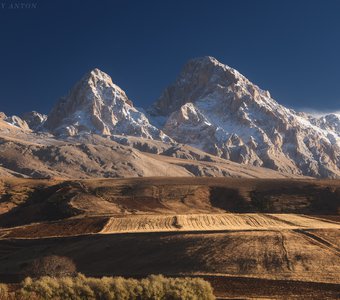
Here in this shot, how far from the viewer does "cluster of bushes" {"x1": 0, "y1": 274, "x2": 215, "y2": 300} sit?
3017 cm

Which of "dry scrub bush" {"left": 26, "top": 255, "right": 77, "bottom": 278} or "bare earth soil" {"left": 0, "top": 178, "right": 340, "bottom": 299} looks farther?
"dry scrub bush" {"left": 26, "top": 255, "right": 77, "bottom": 278}

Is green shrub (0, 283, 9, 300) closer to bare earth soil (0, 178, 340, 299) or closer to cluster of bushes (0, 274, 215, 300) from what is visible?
cluster of bushes (0, 274, 215, 300)

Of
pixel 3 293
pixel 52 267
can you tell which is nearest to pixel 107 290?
pixel 3 293

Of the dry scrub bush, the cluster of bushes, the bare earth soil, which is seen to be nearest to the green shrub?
the cluster of bushes

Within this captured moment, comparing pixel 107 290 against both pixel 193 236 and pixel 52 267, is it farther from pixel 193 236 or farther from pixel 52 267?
pixel 193 236

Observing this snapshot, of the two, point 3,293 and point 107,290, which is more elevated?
point 107,290

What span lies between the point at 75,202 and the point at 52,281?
169ft

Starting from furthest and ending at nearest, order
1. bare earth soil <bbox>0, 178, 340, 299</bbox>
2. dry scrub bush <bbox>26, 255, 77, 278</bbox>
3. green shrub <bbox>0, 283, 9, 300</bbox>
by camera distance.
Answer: dry scrub bush <bbox>26, 255, 77, 278</bbox> < bare earth soil <bbox>0, 178, 340, 299</bbox> < green shrub <bbox>0, 283, 9, 300</bbox>

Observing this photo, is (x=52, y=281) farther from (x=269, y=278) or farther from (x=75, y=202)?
(x=75, y=202)

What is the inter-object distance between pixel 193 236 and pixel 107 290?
18416 millimetres

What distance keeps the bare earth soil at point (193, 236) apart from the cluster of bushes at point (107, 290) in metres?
5.14

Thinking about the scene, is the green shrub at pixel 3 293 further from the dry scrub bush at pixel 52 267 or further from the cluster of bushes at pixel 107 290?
the dry scrub bush at pixel 52 267

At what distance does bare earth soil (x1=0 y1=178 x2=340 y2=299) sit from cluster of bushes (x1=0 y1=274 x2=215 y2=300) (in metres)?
5.14

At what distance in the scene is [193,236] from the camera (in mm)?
48188
